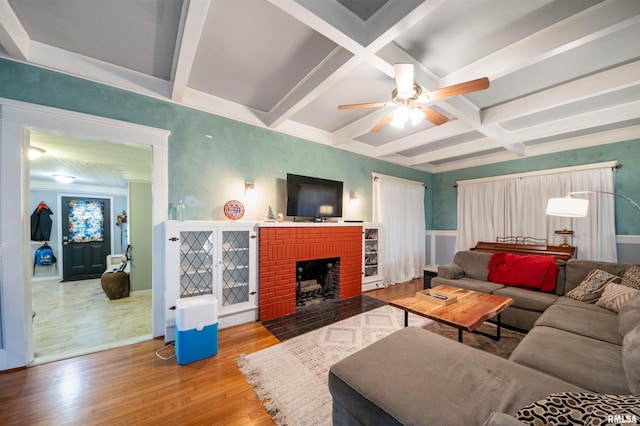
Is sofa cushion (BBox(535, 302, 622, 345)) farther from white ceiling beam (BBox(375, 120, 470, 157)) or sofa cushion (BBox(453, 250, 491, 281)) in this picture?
white ceiling beam (BBox(375, 120, 470, 157))

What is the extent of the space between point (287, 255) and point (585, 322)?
2949 mm

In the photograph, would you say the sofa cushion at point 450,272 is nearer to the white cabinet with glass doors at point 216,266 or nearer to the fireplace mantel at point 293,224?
the fireplace mantel at point 293,224

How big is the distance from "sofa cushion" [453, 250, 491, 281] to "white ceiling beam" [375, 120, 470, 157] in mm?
1926

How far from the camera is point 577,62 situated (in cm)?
217

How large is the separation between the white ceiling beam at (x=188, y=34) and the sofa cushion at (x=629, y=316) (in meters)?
3.41

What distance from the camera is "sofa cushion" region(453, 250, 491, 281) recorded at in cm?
360

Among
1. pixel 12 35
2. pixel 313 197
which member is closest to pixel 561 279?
pixel 313 197

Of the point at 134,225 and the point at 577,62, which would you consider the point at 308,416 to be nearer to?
the point at 577,62

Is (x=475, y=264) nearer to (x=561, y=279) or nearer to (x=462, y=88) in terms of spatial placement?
(x=561, y=279)

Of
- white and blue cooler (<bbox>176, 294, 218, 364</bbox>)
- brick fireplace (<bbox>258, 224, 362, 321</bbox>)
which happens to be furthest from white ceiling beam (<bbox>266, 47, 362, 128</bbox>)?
white and blue cooler (<bbox>176, 294, 218, 364</bbox>)

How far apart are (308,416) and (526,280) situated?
3.15m

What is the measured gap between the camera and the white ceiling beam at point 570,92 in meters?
2.22

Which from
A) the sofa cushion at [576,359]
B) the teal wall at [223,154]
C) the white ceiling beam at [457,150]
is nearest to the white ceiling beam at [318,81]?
the teal wall at [223,154]

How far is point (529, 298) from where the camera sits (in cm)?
272
